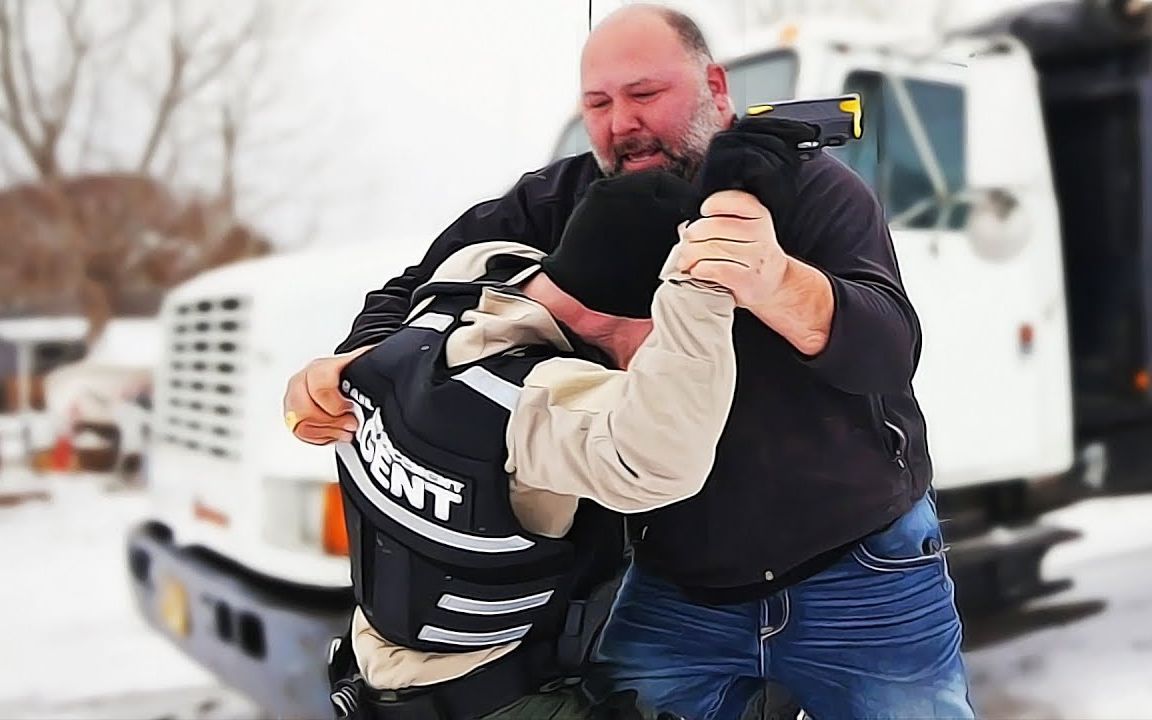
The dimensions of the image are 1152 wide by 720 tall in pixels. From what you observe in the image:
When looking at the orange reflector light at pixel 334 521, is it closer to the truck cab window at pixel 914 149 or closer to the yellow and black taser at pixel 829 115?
the yellow and black taser at pixel 829 115

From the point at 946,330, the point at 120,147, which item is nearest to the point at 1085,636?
the point at 946,330

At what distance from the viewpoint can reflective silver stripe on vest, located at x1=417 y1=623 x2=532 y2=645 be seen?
37.2 inches

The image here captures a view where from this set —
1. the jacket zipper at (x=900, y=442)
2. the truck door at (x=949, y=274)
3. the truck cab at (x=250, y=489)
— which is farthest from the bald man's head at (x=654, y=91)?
the truck door at (x=949, y=274)

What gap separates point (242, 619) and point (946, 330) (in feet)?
4.41

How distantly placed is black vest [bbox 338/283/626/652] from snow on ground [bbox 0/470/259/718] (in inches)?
30.4

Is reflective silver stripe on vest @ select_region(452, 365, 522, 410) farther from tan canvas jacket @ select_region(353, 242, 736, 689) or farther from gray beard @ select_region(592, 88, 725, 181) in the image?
gray beard @ select_region(592, 88, 725, 181)

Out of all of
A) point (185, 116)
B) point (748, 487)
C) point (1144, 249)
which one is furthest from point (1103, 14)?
point (185, 116)

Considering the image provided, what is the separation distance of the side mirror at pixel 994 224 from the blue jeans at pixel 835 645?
773mm

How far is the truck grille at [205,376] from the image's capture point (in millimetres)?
1586

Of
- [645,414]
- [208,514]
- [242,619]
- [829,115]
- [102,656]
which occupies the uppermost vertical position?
[829,115]

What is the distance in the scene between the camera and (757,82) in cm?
163

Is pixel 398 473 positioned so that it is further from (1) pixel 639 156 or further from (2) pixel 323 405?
(1) pixel 639 156

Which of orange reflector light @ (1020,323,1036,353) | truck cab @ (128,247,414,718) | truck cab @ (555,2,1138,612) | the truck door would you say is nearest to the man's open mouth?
truck cab @ (555,2,1138,612)

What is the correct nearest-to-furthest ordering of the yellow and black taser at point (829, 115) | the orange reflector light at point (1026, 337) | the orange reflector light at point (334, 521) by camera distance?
the yellow and black taser at point (829, 115)
the orange reflector light at point (334, 521)
the orange reflector light at point (1026, 337)
